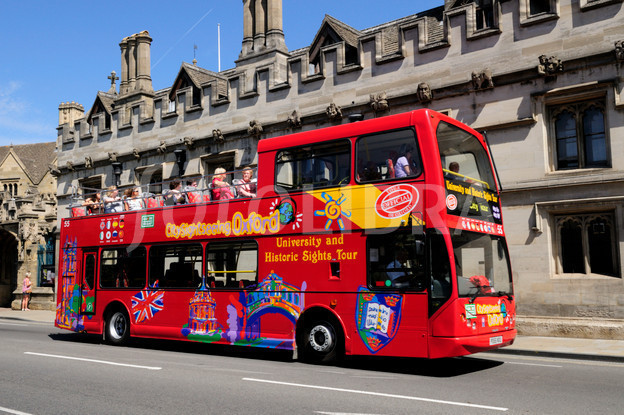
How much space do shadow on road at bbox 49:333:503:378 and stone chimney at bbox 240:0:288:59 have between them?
45.8 feet

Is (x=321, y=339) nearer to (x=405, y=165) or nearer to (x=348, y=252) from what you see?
(x=348, y=252)

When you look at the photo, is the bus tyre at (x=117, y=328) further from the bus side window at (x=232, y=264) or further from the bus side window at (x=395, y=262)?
the bus side window at (x=395, y=262)

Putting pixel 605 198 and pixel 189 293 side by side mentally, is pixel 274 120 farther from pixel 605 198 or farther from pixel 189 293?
pixel 605 198

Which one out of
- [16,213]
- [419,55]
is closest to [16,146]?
[16,213]

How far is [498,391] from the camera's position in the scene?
7.60 metres

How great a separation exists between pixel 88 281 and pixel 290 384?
27.8ft

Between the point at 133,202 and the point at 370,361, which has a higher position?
the point at 133,202

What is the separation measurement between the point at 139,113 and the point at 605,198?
18.0 metres

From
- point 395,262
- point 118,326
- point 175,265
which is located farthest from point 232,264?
point 118,326

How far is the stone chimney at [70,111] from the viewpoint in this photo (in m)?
56.7

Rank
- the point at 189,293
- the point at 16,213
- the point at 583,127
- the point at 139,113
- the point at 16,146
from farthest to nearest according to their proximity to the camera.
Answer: the point at 16,146 < the point at 16,213 < the point at 139,113 < the point at 583,127 < the point at 189,293

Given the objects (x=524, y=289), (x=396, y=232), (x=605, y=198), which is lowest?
(x=524, y=289)

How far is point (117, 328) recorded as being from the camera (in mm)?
14031

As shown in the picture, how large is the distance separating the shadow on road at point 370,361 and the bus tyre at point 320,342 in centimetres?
21
